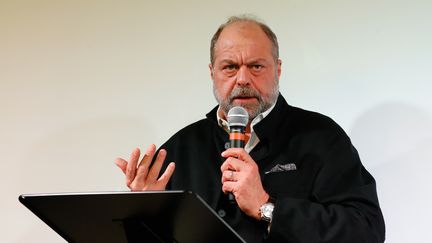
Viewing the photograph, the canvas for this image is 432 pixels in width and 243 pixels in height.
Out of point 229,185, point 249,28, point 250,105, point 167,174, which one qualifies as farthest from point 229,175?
point 249,28

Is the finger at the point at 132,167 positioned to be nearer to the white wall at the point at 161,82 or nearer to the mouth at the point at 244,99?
the mouth at the point at 244,99

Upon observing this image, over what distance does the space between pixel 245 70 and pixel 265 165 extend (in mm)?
284

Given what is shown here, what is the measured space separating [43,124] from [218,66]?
79 centimetres

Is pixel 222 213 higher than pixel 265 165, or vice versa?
pixel 265 165

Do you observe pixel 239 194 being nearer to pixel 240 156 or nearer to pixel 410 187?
pixel 240 156

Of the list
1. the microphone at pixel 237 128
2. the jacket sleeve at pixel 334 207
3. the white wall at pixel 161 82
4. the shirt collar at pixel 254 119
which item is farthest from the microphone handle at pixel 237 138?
the white wall at pixel 161 82

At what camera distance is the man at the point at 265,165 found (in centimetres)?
139

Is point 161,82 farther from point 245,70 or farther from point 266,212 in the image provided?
point 266,212

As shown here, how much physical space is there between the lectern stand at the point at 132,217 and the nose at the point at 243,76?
608 mm

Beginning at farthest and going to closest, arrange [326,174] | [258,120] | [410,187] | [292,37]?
[292,37] → [410,187] → [258,120] → [326,174]

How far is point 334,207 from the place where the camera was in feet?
4.75

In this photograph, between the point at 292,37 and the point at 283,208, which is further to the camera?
the point at 292,37

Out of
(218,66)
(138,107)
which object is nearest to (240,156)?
(218,66)

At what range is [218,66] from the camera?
174 centimetres
